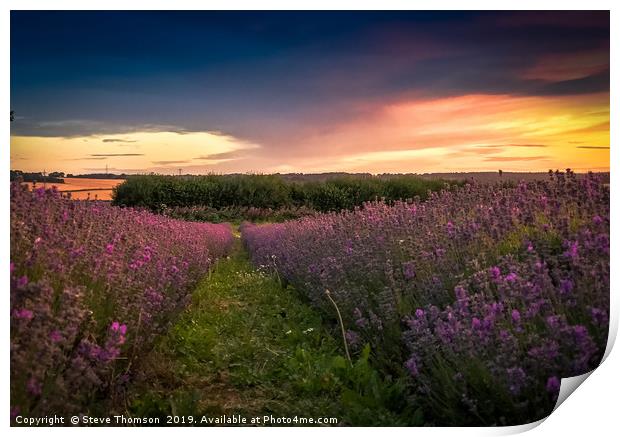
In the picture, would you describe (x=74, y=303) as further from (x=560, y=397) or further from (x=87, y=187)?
(x=560, y=397)

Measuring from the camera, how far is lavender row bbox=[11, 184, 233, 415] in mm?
2059

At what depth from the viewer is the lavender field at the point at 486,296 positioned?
7.34 ft

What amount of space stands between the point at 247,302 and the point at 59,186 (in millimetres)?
2840

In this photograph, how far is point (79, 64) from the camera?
3.10 meters

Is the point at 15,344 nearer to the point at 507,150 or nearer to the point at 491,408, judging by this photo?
the point at 491,408

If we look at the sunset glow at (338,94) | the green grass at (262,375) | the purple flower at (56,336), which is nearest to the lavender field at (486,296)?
the green grass at (262,375)

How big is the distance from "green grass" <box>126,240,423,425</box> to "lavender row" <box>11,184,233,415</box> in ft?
0.81

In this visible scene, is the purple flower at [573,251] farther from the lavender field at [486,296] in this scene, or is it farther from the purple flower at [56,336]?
the purple flower at [56,336]

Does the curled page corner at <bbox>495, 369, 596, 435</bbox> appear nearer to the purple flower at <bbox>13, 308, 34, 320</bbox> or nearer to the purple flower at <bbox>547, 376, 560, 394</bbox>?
the purple flower at <bbox>547, 376, 560, 394</bbox>

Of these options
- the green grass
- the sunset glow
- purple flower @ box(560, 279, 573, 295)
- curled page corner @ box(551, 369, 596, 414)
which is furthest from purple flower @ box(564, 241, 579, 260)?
the green grass

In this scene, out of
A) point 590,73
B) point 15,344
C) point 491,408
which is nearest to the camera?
point 15,344

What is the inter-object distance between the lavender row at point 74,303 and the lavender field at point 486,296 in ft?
4.14
